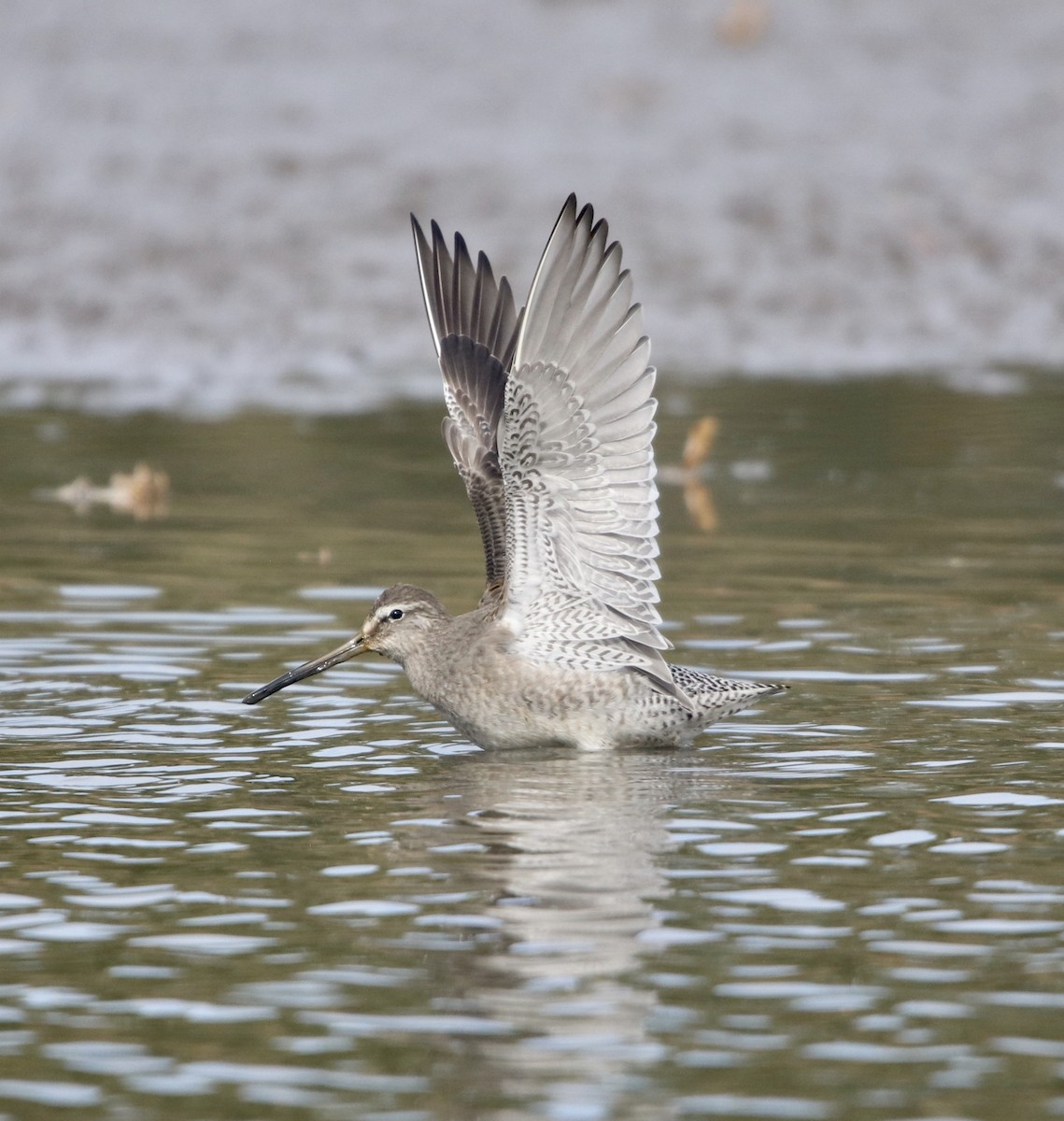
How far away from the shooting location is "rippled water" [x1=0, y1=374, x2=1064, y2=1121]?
205 inches

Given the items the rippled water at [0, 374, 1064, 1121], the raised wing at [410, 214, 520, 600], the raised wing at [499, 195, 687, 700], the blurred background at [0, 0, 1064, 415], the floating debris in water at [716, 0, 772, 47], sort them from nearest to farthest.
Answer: the rippled water at [0, 374, 1064, 1121]
the raised wing at [499, 195, 687, 700]
the raised wing at [410, 214, 520, 600]
the blurred background at [0, 0, 1064, 415]
the floating debris in water at [716, 0, 772, 47]

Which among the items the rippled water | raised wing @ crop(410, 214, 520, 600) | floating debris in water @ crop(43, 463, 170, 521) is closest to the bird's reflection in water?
the rippled water

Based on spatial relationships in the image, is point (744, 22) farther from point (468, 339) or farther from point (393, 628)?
point (393, 628)

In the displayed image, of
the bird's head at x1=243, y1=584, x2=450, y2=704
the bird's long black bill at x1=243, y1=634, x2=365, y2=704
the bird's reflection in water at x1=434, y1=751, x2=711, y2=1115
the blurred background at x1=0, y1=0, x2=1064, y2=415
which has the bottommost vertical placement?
the bird's reflection in water at x1=434, y1=751, x2=711, y2=1115

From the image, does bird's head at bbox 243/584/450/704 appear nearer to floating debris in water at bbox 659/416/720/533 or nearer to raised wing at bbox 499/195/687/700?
raised wing at bbox 499/195/687/700

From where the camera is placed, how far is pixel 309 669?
937 cm

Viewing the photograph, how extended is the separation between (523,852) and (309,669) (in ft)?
8.32

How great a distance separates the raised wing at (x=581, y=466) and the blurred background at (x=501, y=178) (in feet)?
32.1

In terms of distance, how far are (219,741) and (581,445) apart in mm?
1716

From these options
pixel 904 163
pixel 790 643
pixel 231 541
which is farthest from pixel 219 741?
pixel 904 163

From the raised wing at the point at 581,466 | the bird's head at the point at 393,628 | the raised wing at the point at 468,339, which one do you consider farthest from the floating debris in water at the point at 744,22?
the raised wing at the point at 581,466

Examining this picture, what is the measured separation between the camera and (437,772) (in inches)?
328

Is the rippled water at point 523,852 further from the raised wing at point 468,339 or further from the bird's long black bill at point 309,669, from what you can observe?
the raised wing at point 468,339

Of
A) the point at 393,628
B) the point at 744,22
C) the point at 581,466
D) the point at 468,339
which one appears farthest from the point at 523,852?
the point at 744,22
